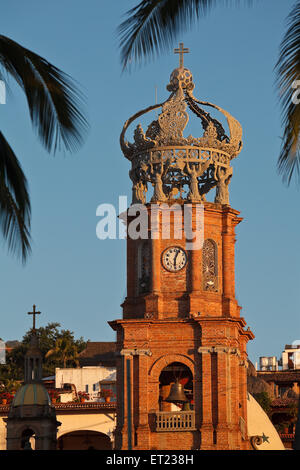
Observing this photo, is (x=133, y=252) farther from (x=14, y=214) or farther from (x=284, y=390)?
(x=284, y=390)

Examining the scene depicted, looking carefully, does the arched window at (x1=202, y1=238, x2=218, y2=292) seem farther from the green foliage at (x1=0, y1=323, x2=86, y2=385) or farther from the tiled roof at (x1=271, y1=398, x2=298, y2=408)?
the green foliage at (x1=0, y1=323, x2=86, y2=385)

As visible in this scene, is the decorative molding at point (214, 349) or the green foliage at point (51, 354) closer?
the decorative molding at point (214, 349)

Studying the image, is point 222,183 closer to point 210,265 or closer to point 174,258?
point 210,265

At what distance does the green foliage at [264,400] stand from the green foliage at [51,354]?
23618mm

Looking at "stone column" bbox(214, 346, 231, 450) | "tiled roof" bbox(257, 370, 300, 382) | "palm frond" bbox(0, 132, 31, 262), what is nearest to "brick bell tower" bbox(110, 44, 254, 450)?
"stone column" bbox(214, 346, 231, 450)

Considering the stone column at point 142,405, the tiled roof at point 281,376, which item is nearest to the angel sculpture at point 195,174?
the stone column at point 142,405

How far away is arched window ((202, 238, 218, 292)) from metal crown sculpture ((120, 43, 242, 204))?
2.00 m

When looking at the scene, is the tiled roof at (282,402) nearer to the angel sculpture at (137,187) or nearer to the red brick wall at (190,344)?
the red brick wall at (190,344)

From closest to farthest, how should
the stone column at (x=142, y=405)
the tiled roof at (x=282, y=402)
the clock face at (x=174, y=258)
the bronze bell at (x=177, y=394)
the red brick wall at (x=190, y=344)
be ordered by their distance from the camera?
1. the bronze bell at (x=177, y=394)
2. the stone column at (x=142, y=405)
3. the red brick wall at (x=190, y=344)
4. the clock face at (x=174, y=258)
5. the tiled roof at (x=282, y=402)

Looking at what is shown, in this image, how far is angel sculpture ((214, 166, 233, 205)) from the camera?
5428 cm

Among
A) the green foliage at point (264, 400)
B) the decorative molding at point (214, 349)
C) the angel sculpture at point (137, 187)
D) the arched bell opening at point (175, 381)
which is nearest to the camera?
the decorative molding at point (214, 349)

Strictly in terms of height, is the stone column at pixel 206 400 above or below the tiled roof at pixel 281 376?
below

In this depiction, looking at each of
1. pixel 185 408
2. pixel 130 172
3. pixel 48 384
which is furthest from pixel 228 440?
pixel 48 384

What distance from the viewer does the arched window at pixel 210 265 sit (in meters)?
53.2
